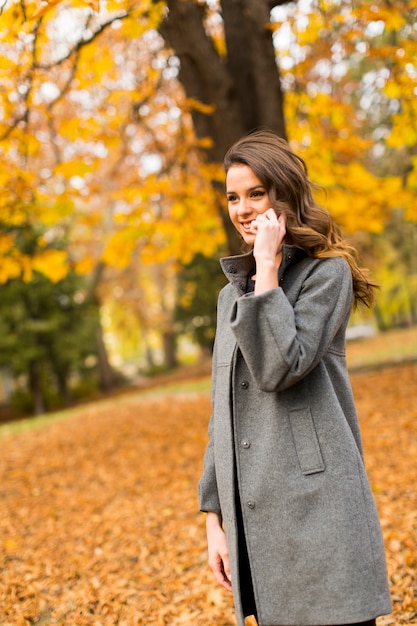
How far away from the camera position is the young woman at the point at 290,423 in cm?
173

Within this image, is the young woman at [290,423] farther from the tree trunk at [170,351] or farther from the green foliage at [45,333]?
the tree trunk at [170,351]

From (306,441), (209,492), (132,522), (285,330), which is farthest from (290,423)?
(132,522)

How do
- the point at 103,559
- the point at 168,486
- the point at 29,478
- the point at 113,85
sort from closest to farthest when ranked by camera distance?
the point at 103,559 → the point at 168,486 → the point at 29,478 → the point at 113,85

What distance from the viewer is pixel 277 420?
183cm

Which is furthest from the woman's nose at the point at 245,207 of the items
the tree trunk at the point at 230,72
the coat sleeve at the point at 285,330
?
the tree trunk at the point at 230,72

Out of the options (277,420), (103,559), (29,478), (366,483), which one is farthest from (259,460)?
(29,478)

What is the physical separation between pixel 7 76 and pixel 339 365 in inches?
195

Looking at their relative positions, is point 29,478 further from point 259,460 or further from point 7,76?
point 259,460

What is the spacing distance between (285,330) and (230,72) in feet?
18.6

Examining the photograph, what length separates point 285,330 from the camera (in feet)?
5.57

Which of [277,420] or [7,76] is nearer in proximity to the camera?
[277,420]

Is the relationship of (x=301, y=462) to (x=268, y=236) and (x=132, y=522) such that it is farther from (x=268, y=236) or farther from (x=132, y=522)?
(x=132, y=522)

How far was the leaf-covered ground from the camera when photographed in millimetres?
3848

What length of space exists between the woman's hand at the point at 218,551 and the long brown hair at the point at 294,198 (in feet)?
3.12
